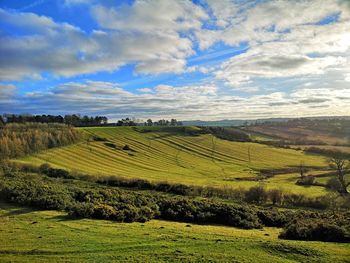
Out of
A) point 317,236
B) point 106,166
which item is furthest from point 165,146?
point 317,236

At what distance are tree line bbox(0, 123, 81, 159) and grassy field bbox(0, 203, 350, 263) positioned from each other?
7592 cm

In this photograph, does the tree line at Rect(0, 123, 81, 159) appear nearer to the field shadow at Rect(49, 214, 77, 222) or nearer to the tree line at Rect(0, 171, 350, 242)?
the tree line at Rect(0, 171, 350, 242)

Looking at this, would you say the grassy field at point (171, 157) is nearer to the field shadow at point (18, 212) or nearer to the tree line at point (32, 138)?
the tree line at point (32, 138)

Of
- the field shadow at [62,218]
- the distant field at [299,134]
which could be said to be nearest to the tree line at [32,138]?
the field shadow at [62,218]

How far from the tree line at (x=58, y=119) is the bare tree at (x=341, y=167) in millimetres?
104558

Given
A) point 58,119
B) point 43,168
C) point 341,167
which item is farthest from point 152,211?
point 58,119

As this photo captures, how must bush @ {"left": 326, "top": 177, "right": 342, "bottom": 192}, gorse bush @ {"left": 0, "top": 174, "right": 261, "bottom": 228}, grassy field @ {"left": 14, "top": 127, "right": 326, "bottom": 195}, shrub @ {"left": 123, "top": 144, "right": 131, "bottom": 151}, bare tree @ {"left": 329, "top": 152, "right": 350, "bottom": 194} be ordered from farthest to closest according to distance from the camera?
shrub @ {"left": 123, "top": 144, "right": 131, "bottom": 151}, grassy field @ {"left": 14, "top": 127, "right": 326, "bottom": 195}, bush @ {"left": 326, "top": 177, "right": 342, "bottom": 192}, bare tree @ {"left": 329, "top": 152, "right": 350, "bottom": 194}, gorse bush @ {"left": 0, "top": 174, "right": 261, "bottom": 228}

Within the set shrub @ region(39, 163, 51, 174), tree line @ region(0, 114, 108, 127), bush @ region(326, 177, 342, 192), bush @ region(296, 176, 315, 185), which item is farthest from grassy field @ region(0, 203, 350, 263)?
tree line @ region(0, 114, 108, 127)

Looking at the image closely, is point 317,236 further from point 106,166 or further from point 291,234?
point 106,166

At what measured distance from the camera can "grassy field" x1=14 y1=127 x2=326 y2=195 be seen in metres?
89.0

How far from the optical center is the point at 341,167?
7462cm

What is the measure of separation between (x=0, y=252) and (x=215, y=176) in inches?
3022

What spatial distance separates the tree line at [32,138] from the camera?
307 ft

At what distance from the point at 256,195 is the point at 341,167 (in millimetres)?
28292
